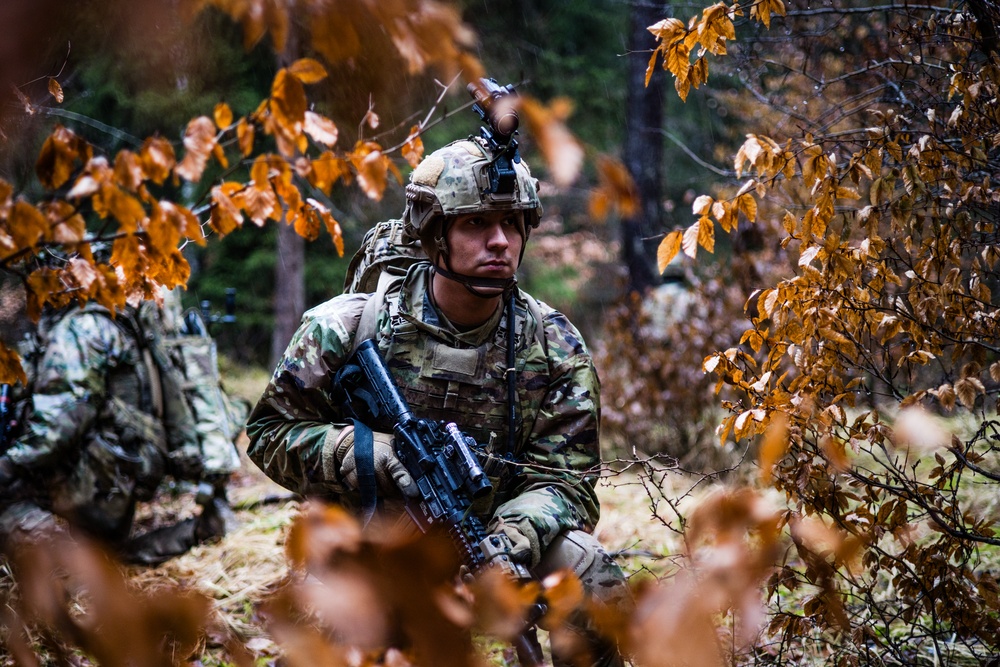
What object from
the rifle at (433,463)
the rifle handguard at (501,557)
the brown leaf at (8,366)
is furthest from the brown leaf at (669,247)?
A: the brown leaf at (8,366)

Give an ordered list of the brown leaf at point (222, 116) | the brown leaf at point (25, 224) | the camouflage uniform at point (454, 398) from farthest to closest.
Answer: the camouflage uniform at point (454, 398) < the brown leaf at point (222, 116) < the brown leaf at point (25, 224)

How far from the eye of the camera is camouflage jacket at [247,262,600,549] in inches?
124

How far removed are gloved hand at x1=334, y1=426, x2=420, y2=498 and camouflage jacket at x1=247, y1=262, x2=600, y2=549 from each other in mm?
78

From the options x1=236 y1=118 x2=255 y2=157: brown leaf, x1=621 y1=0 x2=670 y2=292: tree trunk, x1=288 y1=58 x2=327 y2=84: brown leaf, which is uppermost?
x1=621 y1=0 x2=670 y2=292: tree trunk

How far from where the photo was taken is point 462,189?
9.98ft

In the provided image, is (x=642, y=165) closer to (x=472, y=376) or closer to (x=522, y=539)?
(x=472, y=376)

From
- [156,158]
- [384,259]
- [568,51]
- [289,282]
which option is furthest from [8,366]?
[568,51]

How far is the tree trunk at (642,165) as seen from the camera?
958cm

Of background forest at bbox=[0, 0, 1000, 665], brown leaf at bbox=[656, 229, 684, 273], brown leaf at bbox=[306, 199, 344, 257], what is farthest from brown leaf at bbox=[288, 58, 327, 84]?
brown leaf at bbox=[656, 229, 684, 273]

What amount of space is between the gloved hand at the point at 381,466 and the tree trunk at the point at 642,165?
22.4 feet

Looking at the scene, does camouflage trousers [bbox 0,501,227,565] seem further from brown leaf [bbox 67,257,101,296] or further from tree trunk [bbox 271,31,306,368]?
tree trunk [bbox 271,31,306,368]

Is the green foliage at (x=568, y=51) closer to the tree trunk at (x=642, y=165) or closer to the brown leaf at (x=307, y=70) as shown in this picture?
the tree trunk at (x=642, y=165)

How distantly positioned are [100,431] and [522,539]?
3.35 meters

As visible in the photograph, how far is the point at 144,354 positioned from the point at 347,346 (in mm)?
2656
